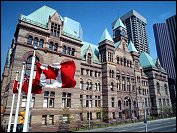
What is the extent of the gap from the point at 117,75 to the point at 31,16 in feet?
97.6

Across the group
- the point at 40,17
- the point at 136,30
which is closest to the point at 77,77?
the point at 40,17

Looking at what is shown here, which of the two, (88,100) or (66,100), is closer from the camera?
(66,100)

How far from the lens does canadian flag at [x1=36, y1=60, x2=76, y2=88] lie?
13852 millimetres

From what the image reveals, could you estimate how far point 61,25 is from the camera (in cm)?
4084

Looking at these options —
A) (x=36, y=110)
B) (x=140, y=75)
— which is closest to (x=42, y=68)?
(x=36, y=110)

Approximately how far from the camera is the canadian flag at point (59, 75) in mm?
13852

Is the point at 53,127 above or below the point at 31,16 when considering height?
below

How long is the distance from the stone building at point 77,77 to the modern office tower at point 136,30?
9239 cm

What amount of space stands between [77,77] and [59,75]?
26.7 meters

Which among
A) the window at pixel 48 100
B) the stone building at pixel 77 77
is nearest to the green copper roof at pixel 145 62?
the stone building at pixel 77 77

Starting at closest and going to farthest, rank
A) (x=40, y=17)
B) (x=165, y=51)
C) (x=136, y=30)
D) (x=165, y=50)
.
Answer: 1. (x=40, y=17)
2. (x=136, y=30)
3. (x=165, y=51)
4. (x=165, y=50)

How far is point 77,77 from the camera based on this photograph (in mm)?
40688

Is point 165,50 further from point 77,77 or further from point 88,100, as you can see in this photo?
point 77,77

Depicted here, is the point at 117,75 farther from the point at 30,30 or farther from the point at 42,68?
the point at 42,68
